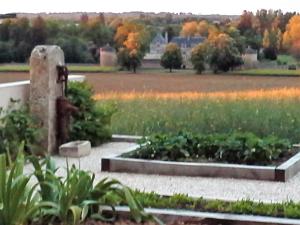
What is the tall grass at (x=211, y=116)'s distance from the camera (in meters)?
14.2

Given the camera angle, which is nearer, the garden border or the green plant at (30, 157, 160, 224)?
the green plant at (30, 157, 160, 224)

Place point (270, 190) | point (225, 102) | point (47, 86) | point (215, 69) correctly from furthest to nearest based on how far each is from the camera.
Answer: point (215, 69), point (225, 102), point (47, 86), point (270, 190)

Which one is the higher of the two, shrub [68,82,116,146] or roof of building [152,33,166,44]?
roof of building [152,33,166,44]

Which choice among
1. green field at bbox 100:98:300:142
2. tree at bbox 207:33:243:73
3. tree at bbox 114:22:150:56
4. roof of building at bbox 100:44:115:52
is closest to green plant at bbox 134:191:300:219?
green field at bbox 100:98:300:142

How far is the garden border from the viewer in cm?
726

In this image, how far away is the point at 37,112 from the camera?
485 inches

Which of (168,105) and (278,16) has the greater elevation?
(278,16)

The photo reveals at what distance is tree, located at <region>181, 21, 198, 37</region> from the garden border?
12191 millimetres

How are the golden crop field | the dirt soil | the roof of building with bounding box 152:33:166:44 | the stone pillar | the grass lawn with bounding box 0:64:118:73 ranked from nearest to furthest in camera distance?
1. the stone pillar
2. the grass lawn with bounding box 0:64:118:73
3. the golden crop field
4. the dirt soil
5. the roof of building with bounding box 152:33:166:44

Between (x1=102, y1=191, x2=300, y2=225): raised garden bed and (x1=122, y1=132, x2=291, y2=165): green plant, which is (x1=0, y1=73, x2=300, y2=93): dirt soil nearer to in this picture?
(x1=122, y1=132, x2=291, y2=165): green plant

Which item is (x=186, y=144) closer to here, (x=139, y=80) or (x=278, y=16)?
(x=139, y=80)

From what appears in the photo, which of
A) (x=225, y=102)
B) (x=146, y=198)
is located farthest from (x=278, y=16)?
(x=146, y=198)

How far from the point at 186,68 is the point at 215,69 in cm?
74

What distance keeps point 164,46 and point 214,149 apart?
8.83m
